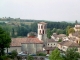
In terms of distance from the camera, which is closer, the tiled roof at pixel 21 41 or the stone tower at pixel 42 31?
the tiled roof at pixel 21 41

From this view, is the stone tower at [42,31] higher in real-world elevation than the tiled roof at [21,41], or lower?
higher

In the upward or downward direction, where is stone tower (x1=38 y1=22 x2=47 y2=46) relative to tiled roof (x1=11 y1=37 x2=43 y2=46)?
upward

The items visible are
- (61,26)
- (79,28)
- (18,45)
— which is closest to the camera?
(18,45)

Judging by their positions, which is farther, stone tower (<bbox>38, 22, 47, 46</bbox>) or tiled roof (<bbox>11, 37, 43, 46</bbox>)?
stone tower (<bbox>38, 22, 47, 46</bbox>)

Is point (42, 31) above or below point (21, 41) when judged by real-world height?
above

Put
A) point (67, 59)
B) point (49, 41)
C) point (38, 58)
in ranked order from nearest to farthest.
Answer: point (67, 59)
point (38, 58)
point (49, 41)

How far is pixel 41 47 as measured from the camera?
141 feet

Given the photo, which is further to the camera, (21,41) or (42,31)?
(42,31)

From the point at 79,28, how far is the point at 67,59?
170ft

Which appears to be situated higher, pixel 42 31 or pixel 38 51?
pixel 42 31

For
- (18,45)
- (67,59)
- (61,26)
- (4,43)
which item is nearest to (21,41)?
(18,45)

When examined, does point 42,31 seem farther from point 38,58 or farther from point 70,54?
point 70,54

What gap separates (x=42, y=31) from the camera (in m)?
45.5

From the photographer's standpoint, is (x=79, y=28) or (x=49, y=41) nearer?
(x=49, y=41)
